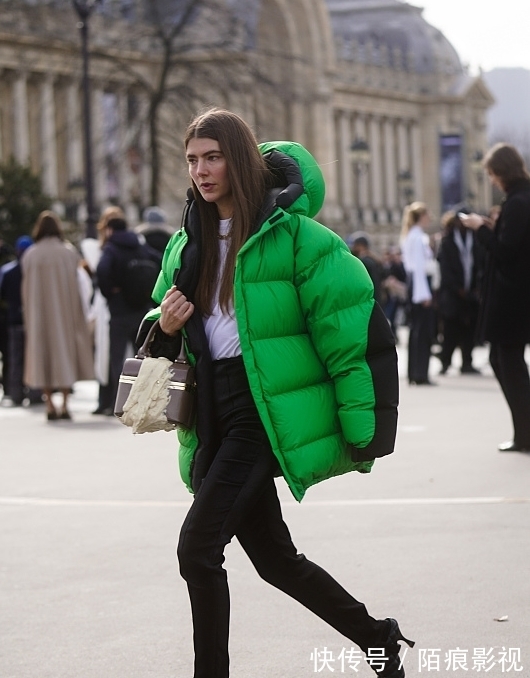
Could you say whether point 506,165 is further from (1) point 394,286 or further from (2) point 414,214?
(1) point 394,286

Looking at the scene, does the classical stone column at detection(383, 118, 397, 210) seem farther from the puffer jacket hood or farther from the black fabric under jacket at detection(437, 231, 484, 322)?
the puffer jacket hood

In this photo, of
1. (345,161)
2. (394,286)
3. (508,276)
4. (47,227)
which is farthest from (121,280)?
(345,161)

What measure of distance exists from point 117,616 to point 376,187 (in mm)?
96752

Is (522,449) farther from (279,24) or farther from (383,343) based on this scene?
(279,24)

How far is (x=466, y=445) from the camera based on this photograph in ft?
40.3

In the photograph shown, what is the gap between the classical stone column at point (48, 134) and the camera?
63.6 metres

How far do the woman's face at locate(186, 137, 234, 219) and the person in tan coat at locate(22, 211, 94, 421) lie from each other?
10.7 m

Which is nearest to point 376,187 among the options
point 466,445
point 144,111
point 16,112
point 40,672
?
point 16,112

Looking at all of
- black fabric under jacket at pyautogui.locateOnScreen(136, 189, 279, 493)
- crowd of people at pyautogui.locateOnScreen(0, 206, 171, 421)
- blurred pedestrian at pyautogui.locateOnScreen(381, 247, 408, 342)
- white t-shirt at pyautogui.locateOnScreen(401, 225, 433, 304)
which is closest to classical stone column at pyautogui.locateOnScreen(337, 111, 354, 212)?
blurred pedestrian at pyautogui.locateOnScreen(381, 247, 408, 342)

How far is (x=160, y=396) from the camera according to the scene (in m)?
5.38

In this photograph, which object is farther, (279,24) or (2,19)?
(279,24)

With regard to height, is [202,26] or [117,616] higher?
[202,26]

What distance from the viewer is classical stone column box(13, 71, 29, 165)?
61.9m

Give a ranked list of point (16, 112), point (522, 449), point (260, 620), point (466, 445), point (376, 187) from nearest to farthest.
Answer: point (260, 620) → point (522, 449) → point (466, 445) → point (16, 112) → point (376, 187)
